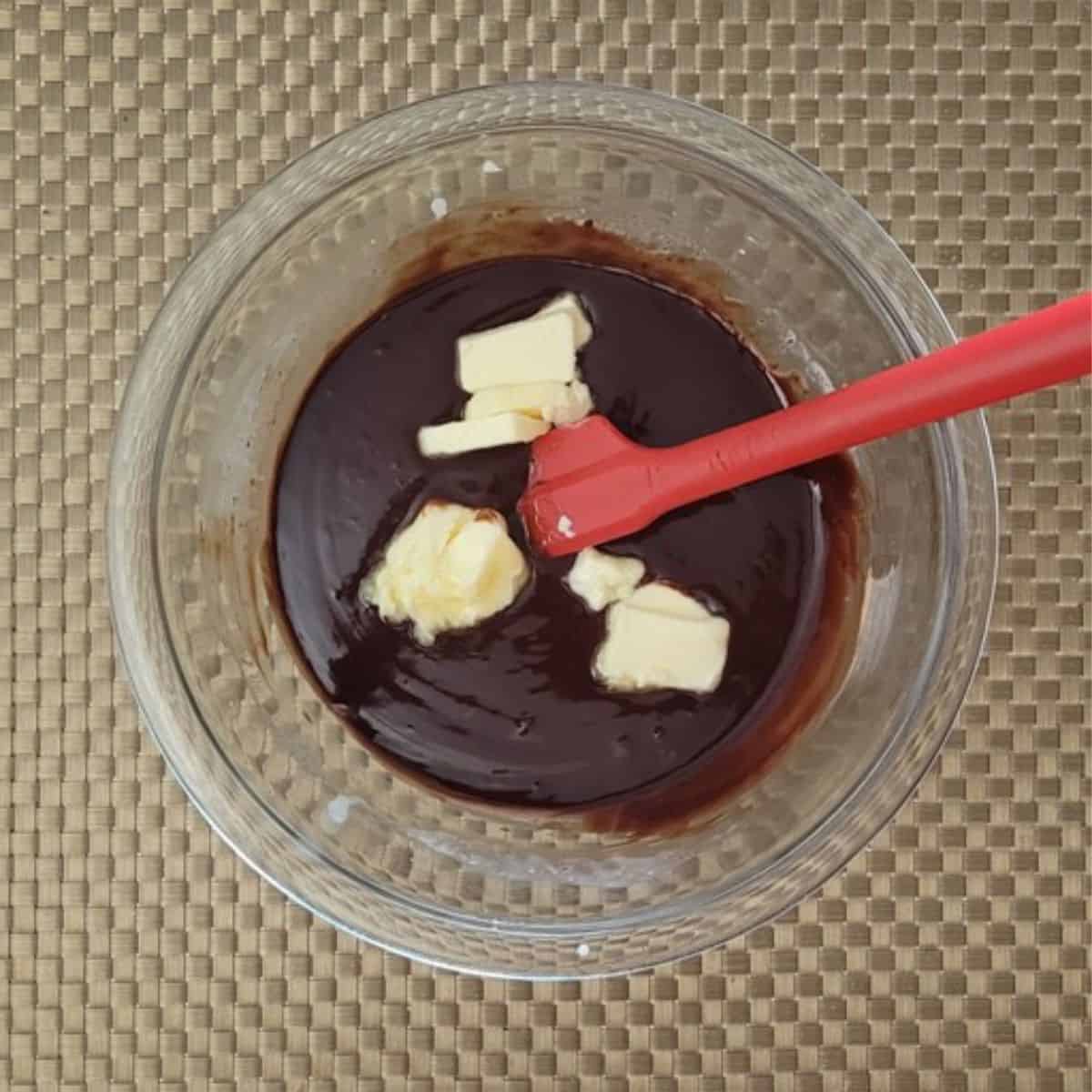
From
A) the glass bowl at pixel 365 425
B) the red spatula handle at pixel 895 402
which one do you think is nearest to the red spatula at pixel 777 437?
the red spatula handle at pixel 895 402

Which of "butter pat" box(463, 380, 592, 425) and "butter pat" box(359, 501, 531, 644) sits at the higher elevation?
"butter pat" box(463, 380, 592, 425)

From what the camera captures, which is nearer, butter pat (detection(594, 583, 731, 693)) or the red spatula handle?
the red spatula handle

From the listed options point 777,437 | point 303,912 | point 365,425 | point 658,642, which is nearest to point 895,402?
point 777,437

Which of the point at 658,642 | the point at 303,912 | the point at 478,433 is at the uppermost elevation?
the point at 478,433

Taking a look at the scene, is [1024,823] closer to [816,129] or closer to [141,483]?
[816,129]

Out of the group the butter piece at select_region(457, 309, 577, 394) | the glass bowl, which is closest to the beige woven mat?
the glass bowl

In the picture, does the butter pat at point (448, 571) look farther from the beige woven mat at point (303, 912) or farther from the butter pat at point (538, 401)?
the beige woven mat at point (303, 912)

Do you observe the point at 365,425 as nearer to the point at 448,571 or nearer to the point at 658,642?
the point at 448,571

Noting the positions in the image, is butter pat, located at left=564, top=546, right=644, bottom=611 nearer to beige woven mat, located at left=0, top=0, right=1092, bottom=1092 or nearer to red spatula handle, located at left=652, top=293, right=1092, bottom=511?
red spatula handle, located at left=652, top=293, right=1092, bottom=511
